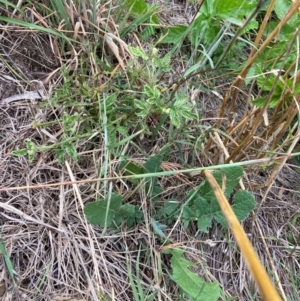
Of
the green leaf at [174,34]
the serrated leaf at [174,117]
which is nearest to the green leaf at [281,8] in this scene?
the green leaf at [174,34]

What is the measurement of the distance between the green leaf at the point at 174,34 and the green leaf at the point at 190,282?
24.7 inches

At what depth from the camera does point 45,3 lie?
1.28 m

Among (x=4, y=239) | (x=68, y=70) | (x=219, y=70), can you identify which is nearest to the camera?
(x=4, y=239)

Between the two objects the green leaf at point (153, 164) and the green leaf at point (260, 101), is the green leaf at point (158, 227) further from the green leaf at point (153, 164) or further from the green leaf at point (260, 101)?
the green leaf at point (260, 101)

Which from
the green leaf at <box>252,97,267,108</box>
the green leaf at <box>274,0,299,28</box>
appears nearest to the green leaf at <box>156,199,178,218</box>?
the green leaf at <box>252,97,267,108</box>

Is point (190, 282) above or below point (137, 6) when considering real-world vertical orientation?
below

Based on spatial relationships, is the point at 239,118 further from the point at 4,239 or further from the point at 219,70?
the point at 4,239

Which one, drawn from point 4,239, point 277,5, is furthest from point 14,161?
point 277,5

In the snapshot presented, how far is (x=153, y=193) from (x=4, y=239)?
0.39m

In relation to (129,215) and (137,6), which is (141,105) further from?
(137,6)

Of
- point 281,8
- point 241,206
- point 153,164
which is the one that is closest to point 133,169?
point 153,164

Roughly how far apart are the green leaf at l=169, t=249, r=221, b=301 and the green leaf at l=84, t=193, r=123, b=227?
181 millimetres

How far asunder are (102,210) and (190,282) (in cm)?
28

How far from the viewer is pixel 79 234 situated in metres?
1.14
